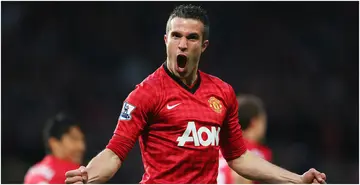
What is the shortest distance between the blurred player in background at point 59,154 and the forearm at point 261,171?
8.84ft

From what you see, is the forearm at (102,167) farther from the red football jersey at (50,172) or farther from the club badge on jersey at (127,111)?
the red football jersey at (50,172)

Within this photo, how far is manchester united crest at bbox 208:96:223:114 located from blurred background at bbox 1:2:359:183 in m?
7.08

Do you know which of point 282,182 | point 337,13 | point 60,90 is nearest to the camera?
point 282,182

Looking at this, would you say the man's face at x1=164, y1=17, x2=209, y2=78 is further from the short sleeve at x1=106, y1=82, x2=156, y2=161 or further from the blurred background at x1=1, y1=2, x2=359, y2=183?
the blurred background at x1=1, y1=2, x2=359, y2=183

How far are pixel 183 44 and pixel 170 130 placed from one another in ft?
1.50

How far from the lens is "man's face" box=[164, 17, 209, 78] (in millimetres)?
3734

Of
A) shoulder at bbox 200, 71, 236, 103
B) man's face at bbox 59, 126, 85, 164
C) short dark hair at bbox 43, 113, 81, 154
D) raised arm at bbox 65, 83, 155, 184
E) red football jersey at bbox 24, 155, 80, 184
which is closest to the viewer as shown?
raised arm at bbox 65, 83, 155, 184

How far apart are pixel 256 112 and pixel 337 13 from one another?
6.51 meters

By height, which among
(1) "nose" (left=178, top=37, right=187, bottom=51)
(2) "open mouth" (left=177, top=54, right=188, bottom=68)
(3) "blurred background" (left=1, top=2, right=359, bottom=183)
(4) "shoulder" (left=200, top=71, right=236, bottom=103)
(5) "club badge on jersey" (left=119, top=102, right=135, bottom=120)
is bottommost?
(5) "club badge on jersey" (left=119, top=102, right=135, bottom=120)

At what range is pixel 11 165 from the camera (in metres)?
10.8

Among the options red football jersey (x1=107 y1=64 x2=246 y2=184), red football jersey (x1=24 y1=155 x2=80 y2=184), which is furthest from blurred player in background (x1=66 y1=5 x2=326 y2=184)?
red football jersey (x1=24 y1=155 x2=80 y2=184)

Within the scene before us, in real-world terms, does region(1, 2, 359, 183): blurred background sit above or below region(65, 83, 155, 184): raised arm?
above

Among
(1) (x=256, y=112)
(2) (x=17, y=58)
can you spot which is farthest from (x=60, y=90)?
(1) (x=256, y=112)

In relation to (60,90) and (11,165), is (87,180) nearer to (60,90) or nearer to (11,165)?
(11,165)
